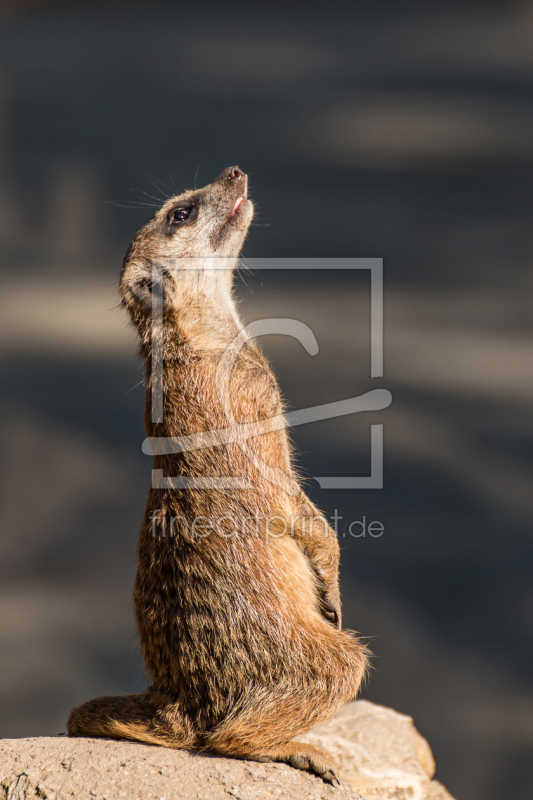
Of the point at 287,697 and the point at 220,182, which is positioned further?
the point at 220,182

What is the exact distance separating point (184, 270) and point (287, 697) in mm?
1463

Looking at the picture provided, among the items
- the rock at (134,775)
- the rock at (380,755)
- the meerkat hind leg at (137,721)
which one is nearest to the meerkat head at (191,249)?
the meerkat hind leg at (137,721)

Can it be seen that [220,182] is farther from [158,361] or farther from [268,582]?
[268,582]

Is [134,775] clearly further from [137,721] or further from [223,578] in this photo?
[223,578]

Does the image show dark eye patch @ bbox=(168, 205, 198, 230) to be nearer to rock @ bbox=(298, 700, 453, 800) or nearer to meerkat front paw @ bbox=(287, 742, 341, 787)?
meerkat front paw @ bbox=(287, 742, 341, 787)

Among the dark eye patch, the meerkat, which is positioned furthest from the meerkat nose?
the meerkat

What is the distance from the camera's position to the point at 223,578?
1.93 meters

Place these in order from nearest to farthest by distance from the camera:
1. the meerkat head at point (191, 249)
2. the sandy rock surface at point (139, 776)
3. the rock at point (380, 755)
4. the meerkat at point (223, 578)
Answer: the sandy rock surface at point (139, 776)
the meerkat at point (223, 578)
the meerkat head at point (191, 249)
the rock at point (380, 755)

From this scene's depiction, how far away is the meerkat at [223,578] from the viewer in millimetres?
1901

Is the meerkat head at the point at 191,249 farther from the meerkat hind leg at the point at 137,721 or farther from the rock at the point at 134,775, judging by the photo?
the rock at the point at 134,775

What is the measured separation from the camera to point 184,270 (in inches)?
90.2

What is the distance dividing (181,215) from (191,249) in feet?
0.61

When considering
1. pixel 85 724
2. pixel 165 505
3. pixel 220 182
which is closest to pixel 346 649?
pixel 165 505

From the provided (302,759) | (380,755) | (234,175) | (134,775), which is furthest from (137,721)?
(234,175)
